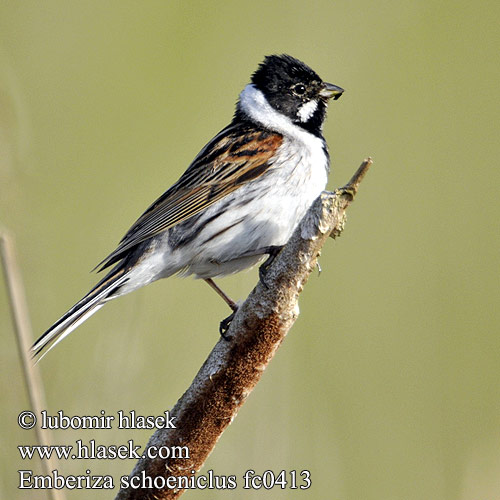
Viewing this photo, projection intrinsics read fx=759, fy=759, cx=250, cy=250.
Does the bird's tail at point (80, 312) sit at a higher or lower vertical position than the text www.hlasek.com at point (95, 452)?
higher

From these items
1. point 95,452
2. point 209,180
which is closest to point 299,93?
point 209,180

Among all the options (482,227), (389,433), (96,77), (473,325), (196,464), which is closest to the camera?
(196,464)

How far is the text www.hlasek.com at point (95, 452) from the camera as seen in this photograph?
204cm

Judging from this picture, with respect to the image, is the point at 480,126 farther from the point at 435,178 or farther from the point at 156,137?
the point at 156,137

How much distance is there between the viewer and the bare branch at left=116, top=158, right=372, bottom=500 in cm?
209

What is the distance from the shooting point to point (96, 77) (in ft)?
19.9

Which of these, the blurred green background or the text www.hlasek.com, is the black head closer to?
the blurred green background

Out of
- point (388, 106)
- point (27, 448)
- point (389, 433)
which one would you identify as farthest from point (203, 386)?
point (388, 106)

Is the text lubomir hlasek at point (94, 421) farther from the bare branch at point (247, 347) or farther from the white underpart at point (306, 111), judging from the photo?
the white underpart at point (306, 111)

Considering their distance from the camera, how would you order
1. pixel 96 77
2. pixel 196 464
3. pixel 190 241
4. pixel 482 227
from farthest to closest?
pixel 96 77
pixel 482 227
pixel 190 241
pixel 196 464

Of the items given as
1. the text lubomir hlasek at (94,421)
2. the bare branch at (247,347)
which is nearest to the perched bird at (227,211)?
the text lubomir hlasek at (94,421)

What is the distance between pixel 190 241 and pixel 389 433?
5.27 ft

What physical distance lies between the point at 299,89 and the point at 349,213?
5.11 feet

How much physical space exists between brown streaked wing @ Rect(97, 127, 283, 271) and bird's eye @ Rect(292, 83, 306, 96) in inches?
13.2
